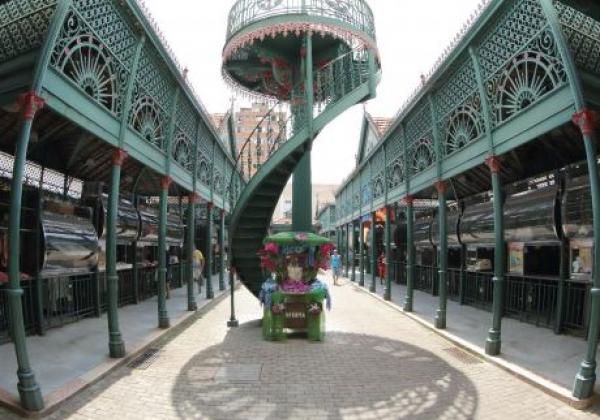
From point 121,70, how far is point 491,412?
7.81 m

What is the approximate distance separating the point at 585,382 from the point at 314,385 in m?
3.51

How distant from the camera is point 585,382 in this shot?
19.0ft

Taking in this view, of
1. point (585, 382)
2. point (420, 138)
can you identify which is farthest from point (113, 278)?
point (420, 138)

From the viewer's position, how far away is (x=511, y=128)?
26.0ft

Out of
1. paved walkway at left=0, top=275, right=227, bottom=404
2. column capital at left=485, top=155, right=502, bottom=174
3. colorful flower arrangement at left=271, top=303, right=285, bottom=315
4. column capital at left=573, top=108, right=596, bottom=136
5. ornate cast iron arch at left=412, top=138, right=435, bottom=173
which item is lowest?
paved walkway at left=0, top=275, right=227, bottom=404

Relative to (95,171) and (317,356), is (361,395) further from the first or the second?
(95,171)

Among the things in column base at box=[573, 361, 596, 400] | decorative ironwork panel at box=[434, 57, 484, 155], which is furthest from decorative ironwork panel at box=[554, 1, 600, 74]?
column base at box=[573, 361, 596, 400]

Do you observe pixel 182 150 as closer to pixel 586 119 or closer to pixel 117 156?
pixel 117 156

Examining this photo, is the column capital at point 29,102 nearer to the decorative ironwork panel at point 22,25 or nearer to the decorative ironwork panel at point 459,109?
the decorative ironwork panel at point 22,25

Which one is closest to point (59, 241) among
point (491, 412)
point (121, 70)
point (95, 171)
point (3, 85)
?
point (95, 171)

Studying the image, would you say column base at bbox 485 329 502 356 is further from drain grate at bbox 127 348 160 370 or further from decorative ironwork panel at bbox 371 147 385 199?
decorative ironwork panel at bbox 371 147 385 199

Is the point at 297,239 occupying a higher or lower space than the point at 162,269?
higher

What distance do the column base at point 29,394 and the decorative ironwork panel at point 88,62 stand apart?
3869 mm

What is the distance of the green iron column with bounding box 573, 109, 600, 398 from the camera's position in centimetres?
582
